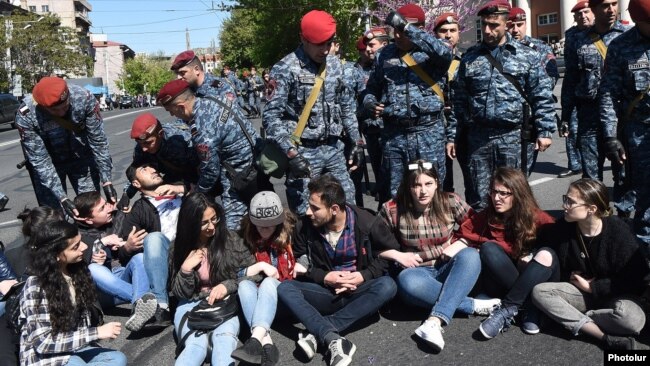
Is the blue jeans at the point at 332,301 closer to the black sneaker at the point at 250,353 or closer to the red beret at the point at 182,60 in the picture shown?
the black sneaker at the point at 250,353

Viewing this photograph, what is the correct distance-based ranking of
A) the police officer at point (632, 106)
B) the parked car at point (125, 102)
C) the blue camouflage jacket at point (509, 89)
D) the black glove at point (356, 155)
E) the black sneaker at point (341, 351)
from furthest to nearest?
the parked car at point (125, 102) → the black glove at point (356, 155) → the blue camouflage jacket at point (509, 89) → the police officer at point (632, 106) → the black sneaker at point (341, 351)

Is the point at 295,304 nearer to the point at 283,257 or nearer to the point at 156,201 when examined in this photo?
the point at 283,257

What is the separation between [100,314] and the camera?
389 centimetres

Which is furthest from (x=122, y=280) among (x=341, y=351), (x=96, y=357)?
(x=341, y=351)

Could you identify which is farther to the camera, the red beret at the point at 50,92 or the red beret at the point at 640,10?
the red beret at the point at 50,92

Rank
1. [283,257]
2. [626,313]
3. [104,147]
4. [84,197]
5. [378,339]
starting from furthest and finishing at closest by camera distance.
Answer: [104,147] < [84,197] < [283,257] < [378,339] < [626,313]

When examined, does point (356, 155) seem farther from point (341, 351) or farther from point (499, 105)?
point (341, 351)

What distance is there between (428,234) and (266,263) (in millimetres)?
1134

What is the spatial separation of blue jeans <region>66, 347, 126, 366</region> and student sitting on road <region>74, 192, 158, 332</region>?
558 mm

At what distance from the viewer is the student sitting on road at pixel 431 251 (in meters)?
4.13

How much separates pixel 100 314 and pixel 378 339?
1726 millimetres

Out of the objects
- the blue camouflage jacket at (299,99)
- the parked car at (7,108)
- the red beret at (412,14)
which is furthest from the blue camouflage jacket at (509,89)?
the parked car at (7,108)

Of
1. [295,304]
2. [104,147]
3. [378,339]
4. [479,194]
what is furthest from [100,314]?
[479,194]

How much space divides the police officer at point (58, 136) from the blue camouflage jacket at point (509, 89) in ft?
10.5
